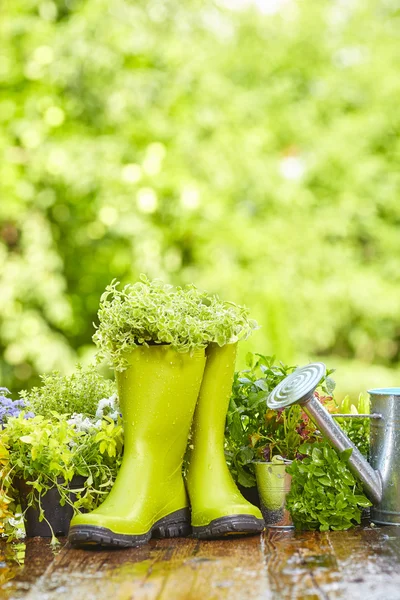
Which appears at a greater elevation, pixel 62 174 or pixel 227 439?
pixel 62 174

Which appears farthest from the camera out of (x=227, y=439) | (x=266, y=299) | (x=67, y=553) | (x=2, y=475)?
(x=266, y=299)

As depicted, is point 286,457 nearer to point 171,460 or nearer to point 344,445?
point 344,445

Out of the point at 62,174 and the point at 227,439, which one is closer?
the point at 227,439

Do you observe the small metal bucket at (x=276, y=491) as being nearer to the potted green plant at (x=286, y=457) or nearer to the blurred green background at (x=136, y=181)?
the potted green plant at (x=286, y=457)

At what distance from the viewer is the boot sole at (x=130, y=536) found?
4.98 ft

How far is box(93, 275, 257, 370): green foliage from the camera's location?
163 centimetres

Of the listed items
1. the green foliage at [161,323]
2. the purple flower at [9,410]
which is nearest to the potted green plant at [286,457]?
the green foliage at [161,323]

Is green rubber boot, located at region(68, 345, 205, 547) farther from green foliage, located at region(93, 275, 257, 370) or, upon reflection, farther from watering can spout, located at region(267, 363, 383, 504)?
watering can spout, located at region(267, 363, 383, 504)

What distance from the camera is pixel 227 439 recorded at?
1.90 meters

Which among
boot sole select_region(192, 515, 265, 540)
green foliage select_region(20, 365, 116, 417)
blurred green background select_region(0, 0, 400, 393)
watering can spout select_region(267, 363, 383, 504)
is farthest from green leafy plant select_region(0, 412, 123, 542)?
blurred green background select_region(0, 0, 400, 393)

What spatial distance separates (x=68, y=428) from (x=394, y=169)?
17.4 ft

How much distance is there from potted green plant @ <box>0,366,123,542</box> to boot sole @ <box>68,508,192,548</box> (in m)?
0.14

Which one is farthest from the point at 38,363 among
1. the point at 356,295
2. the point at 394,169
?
the point at 394,169

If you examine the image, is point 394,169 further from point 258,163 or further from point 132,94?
point 132,94
